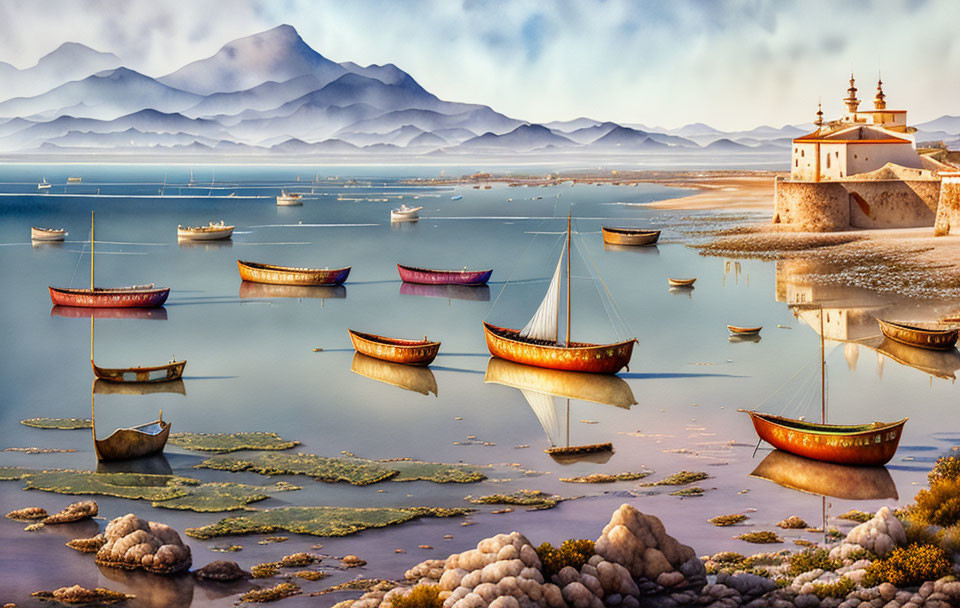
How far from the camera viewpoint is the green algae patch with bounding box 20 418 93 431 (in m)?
33.5

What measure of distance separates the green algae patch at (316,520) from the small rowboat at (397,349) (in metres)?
15.7

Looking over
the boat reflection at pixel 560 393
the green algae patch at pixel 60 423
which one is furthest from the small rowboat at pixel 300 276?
the green algae patch at pixel 60 423

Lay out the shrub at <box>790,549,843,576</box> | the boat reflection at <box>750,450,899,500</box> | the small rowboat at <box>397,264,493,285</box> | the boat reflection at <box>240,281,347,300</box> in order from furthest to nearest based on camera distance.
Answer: the small rowboat at <box>397,264,493,285</box> → the boat reflection at <box>240,281,347,300</box> → the boat reflection at <box>750,450,899,500</box> → the shrub at <box>790,549,843,576</box>

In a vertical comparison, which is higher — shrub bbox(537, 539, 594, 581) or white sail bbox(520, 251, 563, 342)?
white sail bbox(520, 251, 563, 342)

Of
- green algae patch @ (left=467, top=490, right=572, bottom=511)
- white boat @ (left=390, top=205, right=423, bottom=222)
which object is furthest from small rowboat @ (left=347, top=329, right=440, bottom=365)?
white boat @ (left=390, top=205, right=423, bottom=222)

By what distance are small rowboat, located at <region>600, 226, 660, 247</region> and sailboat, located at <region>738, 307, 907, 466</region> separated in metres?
57.8

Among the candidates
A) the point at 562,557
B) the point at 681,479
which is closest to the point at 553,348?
the point at 681,479

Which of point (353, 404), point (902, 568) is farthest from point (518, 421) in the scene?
point (902, 568)

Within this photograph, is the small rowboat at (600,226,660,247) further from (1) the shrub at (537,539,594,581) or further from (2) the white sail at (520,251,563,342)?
(1) the shrub at (537,539,594,581)

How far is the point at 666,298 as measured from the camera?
192 ft

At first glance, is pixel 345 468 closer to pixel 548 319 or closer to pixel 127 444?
pixel 127 444

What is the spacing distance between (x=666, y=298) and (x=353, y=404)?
2681 centimetres

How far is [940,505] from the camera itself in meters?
22.5

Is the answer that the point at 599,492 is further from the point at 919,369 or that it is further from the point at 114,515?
the point at 919,369
